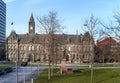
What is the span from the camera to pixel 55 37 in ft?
145

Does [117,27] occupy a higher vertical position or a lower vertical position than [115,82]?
higher

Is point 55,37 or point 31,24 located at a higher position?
point 31,24

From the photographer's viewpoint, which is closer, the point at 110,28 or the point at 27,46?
the point at 110,28

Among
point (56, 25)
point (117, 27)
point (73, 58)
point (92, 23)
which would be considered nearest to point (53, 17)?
point (56, 25)

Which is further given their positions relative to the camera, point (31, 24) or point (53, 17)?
point (31, 24)

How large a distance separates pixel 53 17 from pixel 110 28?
22.9m

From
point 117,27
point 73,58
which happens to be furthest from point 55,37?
point 73,58

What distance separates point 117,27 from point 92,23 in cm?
1392

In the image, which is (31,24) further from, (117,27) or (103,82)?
(117,27)

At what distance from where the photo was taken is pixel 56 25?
43.4 meters

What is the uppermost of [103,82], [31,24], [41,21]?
[31,24]

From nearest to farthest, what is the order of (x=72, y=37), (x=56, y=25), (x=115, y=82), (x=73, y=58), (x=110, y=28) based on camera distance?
(x=110, y=28), (x=115, y=82), (x=56, y=25), (x=73, y=58), (x=72, y=37)

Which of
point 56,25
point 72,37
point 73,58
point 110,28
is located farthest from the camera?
point 72,37

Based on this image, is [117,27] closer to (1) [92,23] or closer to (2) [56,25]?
(1) [92,23]
